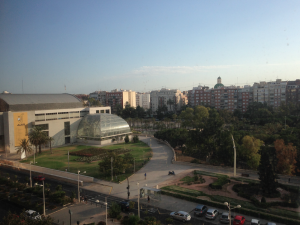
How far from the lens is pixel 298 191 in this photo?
75.1 ft

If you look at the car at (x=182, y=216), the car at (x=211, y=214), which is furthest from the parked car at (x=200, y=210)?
the car at (x=182, y=216)

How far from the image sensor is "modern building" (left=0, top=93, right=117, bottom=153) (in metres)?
44.3

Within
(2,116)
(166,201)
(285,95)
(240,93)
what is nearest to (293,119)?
(285,95)

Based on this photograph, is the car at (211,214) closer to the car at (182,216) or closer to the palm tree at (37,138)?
the car at (182,216)

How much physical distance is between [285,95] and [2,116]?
87447 mm

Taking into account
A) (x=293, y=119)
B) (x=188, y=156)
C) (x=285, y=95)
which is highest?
(x=285, y=95)

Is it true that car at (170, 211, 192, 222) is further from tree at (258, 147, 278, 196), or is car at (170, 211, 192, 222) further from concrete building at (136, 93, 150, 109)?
concrete building at (136, 93, 150, 109)

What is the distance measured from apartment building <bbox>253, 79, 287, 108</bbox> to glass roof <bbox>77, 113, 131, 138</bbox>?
59.3m

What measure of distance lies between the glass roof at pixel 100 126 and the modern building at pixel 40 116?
6.49 ft

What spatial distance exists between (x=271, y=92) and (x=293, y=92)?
293 inches

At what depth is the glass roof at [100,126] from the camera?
174ft

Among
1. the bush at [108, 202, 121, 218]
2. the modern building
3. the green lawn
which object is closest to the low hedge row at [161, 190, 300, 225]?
the bush at [108, 202, 121, 218]

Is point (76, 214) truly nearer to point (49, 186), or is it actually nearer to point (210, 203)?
point (49, 186)

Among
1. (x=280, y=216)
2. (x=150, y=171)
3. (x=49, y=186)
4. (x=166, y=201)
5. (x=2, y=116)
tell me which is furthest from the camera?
(x=2, y=116)
